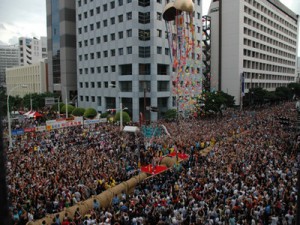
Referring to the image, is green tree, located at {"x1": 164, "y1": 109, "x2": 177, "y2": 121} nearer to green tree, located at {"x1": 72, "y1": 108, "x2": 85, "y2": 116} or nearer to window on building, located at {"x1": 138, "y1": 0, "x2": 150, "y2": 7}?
green tree, located at {"x1": 72, "y1": 108, "x2": 85, "y2": 116}

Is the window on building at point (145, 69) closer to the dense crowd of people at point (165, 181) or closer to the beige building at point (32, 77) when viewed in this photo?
the dense crowd of people at point (165, 181)

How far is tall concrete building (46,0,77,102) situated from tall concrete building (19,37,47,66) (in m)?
62.5

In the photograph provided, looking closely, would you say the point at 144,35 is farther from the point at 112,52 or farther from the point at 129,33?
the point at 112,52

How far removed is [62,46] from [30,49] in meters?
71.9

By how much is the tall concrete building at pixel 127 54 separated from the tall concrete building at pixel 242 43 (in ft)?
47.5

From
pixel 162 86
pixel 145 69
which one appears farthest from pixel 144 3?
pixel 162 86

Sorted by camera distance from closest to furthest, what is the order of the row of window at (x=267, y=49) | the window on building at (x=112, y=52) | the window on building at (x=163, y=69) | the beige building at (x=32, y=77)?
the window on building at (x=163, y=69) → the window on building at (x=112, y=52) → the row of window at (x=267, y=49) → the beige building at (x=32, y=77)

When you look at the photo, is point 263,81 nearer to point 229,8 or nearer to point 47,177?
point 229,8

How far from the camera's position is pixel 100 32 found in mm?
54031

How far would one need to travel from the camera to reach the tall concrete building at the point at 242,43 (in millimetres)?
66812

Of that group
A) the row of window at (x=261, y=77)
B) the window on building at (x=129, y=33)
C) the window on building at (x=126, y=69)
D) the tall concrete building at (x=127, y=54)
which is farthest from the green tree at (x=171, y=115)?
the row of window at (x=261, y=77)

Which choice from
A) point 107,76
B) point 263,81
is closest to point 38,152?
point 107,76

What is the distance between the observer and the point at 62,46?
63.8m

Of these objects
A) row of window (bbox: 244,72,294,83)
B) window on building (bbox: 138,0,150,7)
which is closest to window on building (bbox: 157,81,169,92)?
window on building (bbox: 138,0,150,7)
